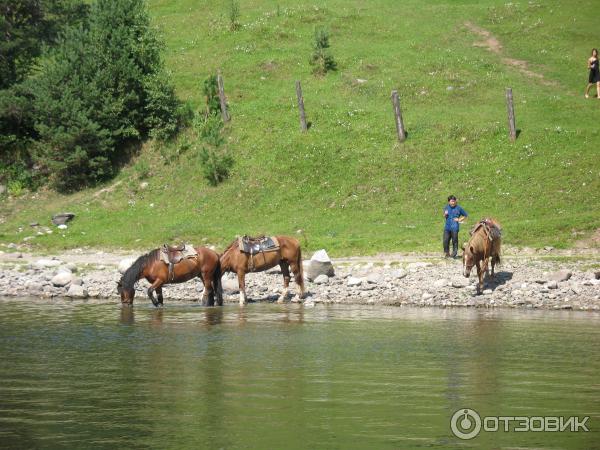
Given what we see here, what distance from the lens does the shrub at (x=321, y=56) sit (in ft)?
172

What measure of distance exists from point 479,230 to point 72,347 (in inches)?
491

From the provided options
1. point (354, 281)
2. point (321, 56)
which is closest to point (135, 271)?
point (354, 281)

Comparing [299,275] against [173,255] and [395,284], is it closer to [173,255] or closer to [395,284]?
[395,284]

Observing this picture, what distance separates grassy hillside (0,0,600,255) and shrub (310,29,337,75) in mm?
708

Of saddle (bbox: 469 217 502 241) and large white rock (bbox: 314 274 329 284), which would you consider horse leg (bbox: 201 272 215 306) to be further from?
saddle (bbox: 469 217 502 241)

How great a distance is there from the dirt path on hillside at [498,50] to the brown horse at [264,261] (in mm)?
26193

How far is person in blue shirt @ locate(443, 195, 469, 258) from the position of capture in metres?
30.7

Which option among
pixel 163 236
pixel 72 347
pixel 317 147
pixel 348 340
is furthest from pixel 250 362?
pixel 317 147

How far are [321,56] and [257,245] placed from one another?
2709cm

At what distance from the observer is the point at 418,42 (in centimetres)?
5584

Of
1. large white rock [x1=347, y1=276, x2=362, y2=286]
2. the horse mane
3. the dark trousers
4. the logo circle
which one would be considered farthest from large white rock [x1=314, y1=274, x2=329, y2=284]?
the logo circle

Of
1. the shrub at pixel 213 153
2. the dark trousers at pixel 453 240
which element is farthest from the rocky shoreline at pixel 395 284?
the shrub at pixel 213 153

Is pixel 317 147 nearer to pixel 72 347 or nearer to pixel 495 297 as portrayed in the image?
pixel 495 297

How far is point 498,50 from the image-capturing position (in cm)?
5441
